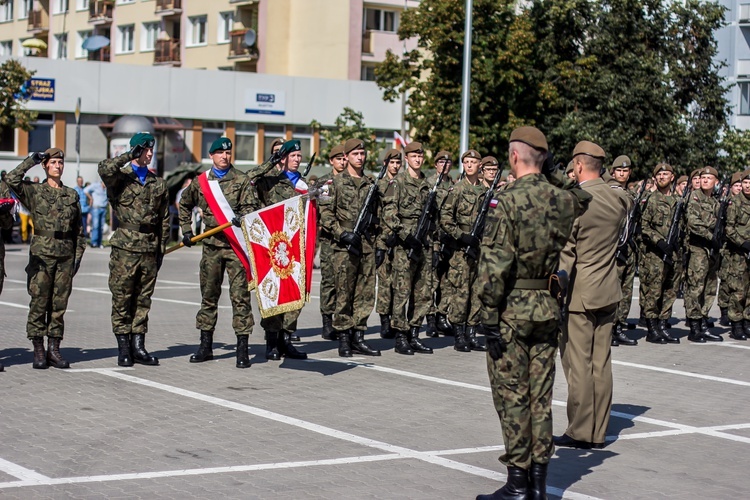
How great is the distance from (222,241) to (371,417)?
315cm

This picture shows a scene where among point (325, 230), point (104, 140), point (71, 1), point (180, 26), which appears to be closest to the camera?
point (325, 230)

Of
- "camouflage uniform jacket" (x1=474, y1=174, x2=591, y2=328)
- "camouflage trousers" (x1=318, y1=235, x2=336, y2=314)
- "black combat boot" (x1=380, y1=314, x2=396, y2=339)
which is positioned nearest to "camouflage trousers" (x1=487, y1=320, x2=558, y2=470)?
"camouflage uniform jacket" (x1=474, y1=174, x2=591, y2=328)

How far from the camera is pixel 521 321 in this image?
22.6 feet

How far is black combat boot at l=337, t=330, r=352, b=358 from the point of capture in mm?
12773

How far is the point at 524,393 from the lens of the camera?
6.91m

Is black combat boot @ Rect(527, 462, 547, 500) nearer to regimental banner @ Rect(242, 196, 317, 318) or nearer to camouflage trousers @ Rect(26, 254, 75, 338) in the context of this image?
regimental banner @ Rect(242, 196, 317, 318)

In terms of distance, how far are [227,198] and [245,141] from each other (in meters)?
36.3

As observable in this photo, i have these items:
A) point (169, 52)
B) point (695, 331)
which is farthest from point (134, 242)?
point (169, 52)

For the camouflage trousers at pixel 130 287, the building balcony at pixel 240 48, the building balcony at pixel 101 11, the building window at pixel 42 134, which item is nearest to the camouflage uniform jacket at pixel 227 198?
the camouflage trousers at pixel 130 287

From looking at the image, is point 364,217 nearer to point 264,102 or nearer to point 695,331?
point 695,331

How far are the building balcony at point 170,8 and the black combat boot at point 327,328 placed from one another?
50161 mm

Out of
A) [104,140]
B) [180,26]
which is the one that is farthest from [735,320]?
[180,26]

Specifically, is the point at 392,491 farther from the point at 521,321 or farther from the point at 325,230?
the point at 325,230

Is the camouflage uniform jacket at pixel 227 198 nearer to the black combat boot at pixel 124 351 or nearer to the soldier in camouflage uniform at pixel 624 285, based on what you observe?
the black combat boot at pixel 124 351
